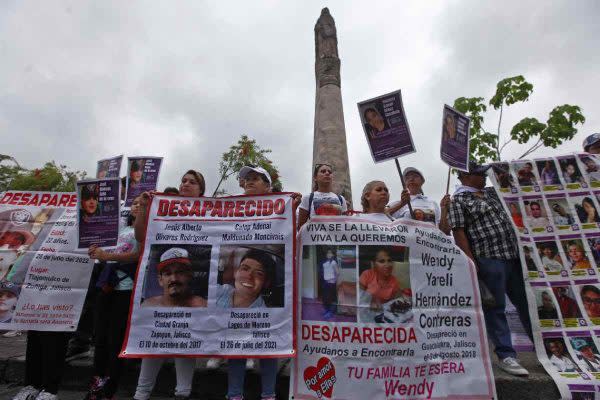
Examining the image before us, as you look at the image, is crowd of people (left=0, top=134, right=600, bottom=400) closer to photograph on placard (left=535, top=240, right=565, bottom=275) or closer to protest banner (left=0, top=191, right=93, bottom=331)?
photograph on placard (left=535, top=240, right=565, bottom=275)

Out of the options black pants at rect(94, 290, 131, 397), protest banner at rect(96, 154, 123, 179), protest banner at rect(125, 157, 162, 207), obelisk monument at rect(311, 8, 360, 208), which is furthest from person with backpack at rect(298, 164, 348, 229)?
obelisk monument at rect(311, 8, 360, 208)

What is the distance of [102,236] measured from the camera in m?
3.23

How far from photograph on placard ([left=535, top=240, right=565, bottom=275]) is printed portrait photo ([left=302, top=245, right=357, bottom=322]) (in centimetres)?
199

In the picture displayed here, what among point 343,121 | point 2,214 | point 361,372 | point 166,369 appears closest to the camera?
point 361,372

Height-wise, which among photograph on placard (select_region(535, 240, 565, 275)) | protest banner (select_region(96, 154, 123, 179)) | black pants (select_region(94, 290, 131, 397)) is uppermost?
protest banner (select_region(96, 154, 123, 179))

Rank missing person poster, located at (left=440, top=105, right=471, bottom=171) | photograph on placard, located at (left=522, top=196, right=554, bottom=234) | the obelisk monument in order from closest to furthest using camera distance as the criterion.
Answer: photograph on placard, located at (left=522, top=196, right=554, bottom=234) → missing person poster, located at (left=440, top=105, right=471, bottom=171) → the obelisk monument

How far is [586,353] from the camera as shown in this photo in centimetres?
315

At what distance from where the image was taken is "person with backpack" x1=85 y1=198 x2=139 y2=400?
293 cm

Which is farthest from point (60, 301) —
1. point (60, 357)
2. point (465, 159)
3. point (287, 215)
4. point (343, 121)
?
point (343, 121)

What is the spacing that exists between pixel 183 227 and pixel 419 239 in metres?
1.97

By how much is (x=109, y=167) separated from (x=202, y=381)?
393 cm

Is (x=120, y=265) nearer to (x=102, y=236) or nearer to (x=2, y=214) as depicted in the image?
(x=102, y=236)

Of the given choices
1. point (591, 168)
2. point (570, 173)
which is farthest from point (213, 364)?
point (591, 168)

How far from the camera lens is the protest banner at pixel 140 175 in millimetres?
5055
